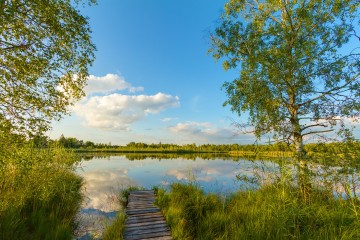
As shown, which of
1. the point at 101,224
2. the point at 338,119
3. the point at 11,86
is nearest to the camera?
the point at 11,86

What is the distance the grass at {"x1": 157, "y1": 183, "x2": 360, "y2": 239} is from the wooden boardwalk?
0.33m

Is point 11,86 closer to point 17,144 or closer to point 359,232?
point 17,144

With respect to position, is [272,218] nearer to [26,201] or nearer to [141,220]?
[141,220]

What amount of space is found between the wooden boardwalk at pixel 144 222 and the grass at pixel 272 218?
1.08 feet

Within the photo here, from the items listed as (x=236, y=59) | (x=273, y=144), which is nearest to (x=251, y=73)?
(x=236, y=59)

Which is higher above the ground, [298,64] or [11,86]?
[298,64]

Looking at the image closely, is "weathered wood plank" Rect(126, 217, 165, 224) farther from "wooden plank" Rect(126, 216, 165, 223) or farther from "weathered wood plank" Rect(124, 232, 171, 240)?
"weathered wood plank" Rect(124, 232, 171, 240)

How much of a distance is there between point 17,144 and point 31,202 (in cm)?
240

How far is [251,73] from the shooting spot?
9.38 metres

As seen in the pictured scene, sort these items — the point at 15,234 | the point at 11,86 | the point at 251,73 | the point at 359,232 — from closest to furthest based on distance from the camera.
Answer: the point at 359,232 < the point at 15,234 < the point at 11,86 < the point at 251,73

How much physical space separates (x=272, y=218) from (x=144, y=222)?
3.96m

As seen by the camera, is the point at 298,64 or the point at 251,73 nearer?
the point at 298,64

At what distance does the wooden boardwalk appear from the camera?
5762 millimetres

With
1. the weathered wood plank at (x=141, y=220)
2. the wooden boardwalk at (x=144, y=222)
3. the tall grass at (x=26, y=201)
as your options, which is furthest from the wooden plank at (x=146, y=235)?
the tall grass at (x=26, y=201)
